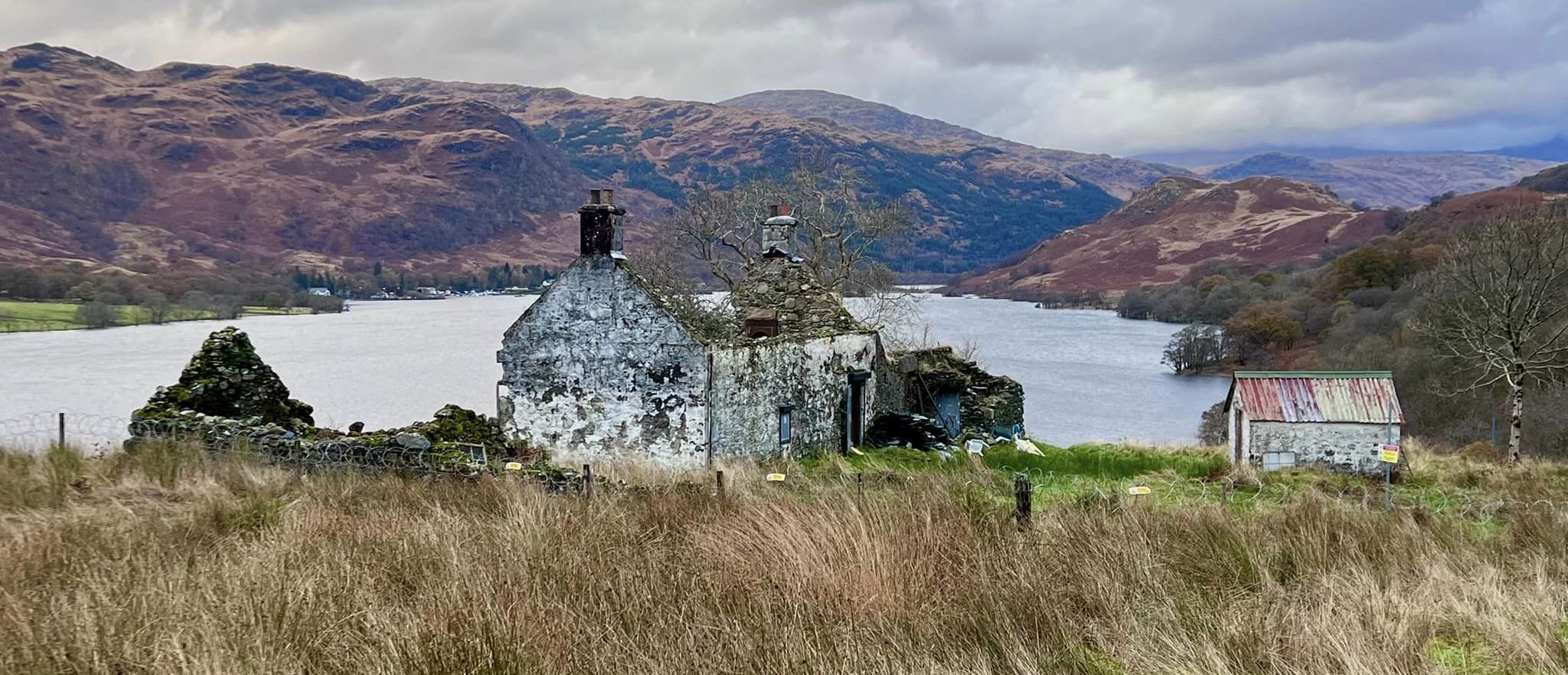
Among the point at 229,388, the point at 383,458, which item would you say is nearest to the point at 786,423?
the point at 383,458

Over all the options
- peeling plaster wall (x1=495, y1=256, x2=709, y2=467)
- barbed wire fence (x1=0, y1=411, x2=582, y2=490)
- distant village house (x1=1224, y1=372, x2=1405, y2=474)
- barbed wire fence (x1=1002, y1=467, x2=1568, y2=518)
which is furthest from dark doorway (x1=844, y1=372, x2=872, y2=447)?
distant village house (x1=1224, y1=372, x2=1405, y2=474)

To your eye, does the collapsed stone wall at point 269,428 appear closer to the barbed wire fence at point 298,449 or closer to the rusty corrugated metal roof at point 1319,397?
the barbed wire fence at point 298,449

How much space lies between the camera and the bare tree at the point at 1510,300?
2848cm

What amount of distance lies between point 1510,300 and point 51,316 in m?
117

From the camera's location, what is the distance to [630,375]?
16.0 m

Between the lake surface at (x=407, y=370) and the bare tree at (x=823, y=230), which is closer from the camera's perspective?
the bare tree at (x=823, y=230)

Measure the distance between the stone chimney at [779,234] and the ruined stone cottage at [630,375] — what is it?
3.01 m

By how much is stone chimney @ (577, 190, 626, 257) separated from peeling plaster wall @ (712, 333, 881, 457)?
2.67m

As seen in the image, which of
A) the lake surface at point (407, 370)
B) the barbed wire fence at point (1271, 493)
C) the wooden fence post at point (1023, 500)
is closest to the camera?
the wooden fence post at point (1023, 500)

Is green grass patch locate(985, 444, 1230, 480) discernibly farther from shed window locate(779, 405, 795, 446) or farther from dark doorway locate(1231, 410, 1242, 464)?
shed window locate(779, 405, 795, 446)

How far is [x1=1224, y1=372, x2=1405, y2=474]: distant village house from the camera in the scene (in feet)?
77.6

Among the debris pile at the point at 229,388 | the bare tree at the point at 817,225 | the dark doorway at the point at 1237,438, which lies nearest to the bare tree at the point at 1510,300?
the dark doorway at the point at 1237,438

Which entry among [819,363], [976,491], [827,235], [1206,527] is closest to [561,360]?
[819,363]

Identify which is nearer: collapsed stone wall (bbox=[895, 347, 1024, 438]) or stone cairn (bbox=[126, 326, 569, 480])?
stone cairn (bbox=[126, 326, 569, 480])
